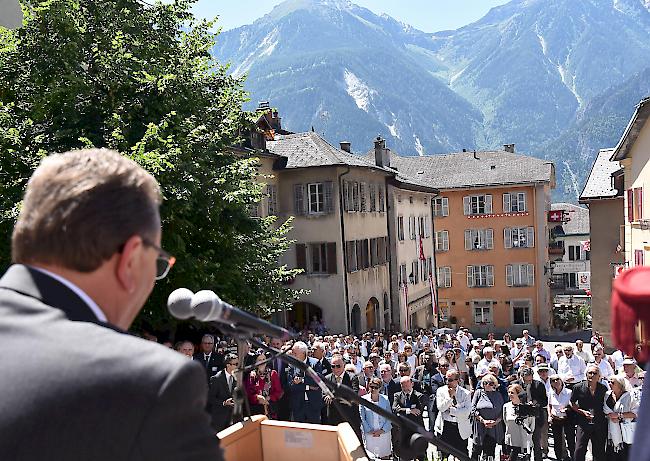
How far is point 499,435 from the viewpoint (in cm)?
1188

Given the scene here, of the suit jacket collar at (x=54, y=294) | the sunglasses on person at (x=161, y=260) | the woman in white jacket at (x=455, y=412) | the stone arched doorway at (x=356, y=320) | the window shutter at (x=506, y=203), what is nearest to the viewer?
the suit jacket collar at (x=54, y=294)

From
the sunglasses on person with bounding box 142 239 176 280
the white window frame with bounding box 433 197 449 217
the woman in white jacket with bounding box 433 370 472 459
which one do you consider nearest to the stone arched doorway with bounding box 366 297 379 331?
the white window frame with bounding box 433 197 449 217

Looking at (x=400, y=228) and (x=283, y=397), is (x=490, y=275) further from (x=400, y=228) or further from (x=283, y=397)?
(x=283, y=397)

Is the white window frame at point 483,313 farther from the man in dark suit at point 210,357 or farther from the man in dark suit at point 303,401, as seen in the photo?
the man in dark suit at point 210,357

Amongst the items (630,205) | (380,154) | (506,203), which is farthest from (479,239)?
(630,205)

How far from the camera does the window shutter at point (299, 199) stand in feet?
113

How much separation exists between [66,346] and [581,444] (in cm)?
1181

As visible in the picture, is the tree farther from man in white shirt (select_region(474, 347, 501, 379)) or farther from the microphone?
the microphone

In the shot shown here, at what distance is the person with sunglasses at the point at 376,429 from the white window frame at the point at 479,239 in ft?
146

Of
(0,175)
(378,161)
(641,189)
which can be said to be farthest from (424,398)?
(378,161)

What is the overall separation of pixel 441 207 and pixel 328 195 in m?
23.3

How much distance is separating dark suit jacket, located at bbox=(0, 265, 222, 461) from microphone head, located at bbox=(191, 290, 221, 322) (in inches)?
49.2

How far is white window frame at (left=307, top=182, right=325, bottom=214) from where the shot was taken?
112ft

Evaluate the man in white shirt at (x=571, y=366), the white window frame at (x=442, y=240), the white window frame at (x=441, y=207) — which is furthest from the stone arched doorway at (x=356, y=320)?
the man in white shirt at (x=571, y=366)
